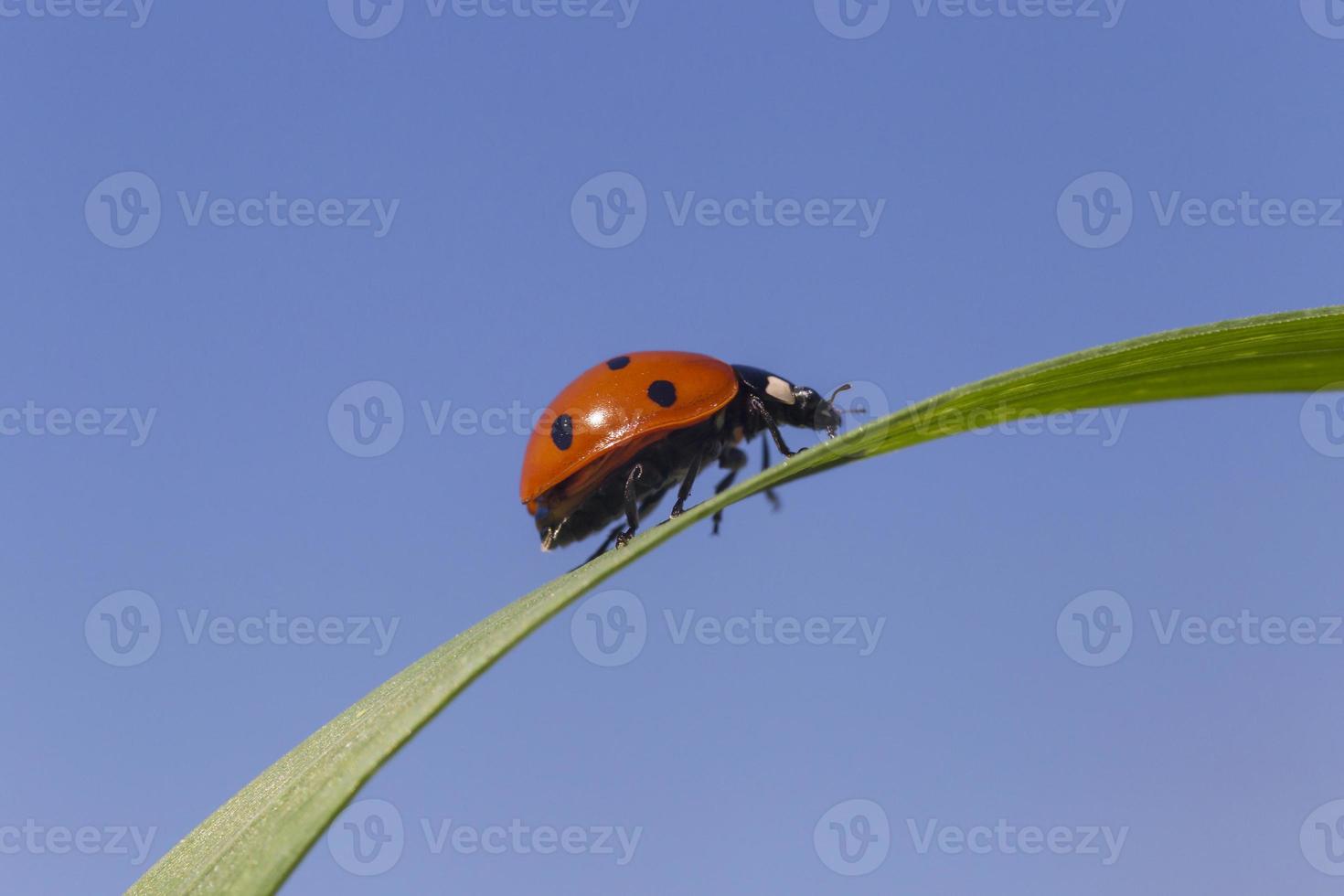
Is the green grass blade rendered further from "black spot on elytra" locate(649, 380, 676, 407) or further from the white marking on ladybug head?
the white marking on ladybug head

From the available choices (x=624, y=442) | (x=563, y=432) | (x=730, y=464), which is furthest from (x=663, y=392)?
(x=730, y=464)

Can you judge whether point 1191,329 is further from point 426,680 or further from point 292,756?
point 292,756

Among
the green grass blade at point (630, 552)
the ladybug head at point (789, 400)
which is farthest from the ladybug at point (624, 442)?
the green grass blade at point (630, 552)

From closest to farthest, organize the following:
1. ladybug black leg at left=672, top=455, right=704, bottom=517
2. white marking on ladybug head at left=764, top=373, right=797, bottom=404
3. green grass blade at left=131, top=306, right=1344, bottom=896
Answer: green grass blade at left=131, top=306, right=1344, bottom=896 → ladybug black leg at left=672, top=455, right=704, bottom=517 → white marking on ladybug head at left=764, top=373, right=797, bottom=404

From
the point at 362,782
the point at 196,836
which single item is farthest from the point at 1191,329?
the point at 196,836

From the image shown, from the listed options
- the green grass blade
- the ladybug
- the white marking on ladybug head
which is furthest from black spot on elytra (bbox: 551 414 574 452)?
the green grass blade

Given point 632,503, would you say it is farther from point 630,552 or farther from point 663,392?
point 630,552
